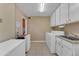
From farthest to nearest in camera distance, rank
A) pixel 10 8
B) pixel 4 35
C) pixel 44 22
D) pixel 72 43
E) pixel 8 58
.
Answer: pixel 44 22 < pixel 10 8 < pixel 4 35 < pixel 72 43 < pixel 8 58

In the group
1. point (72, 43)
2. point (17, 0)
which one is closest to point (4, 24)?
point (72, 43)

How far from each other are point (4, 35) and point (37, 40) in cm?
540

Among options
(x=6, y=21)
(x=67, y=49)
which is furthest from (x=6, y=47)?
(x=6, y=21)

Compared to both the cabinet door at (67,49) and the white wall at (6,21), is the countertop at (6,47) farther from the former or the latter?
the cabinet door at (67,49)

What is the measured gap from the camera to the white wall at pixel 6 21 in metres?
3.11

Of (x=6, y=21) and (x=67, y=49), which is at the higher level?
(x=6, y=21)

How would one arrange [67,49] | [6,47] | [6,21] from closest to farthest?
1. [6,47]
2. [67,49]
3. [6,21]

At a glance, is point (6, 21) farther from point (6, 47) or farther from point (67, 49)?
point (67, 49)

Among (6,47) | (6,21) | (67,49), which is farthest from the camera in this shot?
(6,21)

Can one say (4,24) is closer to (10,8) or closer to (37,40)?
(10,8)

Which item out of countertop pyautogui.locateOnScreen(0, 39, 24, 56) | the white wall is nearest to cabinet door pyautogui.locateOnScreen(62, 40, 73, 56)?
countertop pyautogui.locateOnScreen(0, 39, 24, 56)

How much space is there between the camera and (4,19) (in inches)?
128

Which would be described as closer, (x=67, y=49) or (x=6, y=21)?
(x=67, y=49)

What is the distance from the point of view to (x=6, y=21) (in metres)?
3.40
